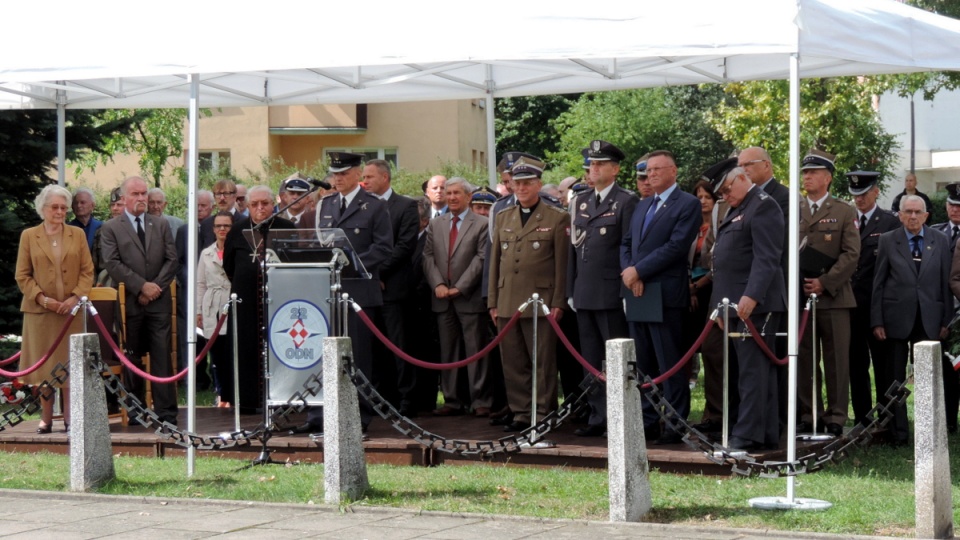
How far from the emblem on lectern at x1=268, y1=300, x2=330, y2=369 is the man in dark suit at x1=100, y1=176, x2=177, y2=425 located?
208 centimetres

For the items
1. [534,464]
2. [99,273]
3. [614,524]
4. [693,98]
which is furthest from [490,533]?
[693,98]

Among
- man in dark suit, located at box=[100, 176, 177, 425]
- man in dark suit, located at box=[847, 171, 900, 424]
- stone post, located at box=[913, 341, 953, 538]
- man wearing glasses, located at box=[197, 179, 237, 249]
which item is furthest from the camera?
man wearing glasses, located at box=[197, 179, 237, 249]

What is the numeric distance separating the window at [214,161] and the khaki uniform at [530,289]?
2678 centimetres

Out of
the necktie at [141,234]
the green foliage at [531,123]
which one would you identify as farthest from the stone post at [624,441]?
the green foliage at [531,123]

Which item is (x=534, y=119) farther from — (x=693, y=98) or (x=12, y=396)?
(x=12, y=396)

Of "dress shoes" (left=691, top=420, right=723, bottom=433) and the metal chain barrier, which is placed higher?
the metal chain barrier

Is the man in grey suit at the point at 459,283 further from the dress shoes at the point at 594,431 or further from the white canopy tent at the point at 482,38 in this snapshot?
the dress shoes at the point at 594,431

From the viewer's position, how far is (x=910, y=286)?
36.8 feet

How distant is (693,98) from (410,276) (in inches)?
1632

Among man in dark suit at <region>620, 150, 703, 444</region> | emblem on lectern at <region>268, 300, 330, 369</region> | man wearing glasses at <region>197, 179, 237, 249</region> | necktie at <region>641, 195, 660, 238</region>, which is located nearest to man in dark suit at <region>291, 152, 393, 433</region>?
emblem on lectern at <region>268, 300, 330, 369</region>

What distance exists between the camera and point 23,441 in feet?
37.9

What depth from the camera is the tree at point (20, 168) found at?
1577 cm

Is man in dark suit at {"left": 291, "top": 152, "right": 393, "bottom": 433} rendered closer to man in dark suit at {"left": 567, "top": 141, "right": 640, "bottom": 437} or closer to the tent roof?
the tent roof

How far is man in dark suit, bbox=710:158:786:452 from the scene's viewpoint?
9.70m
